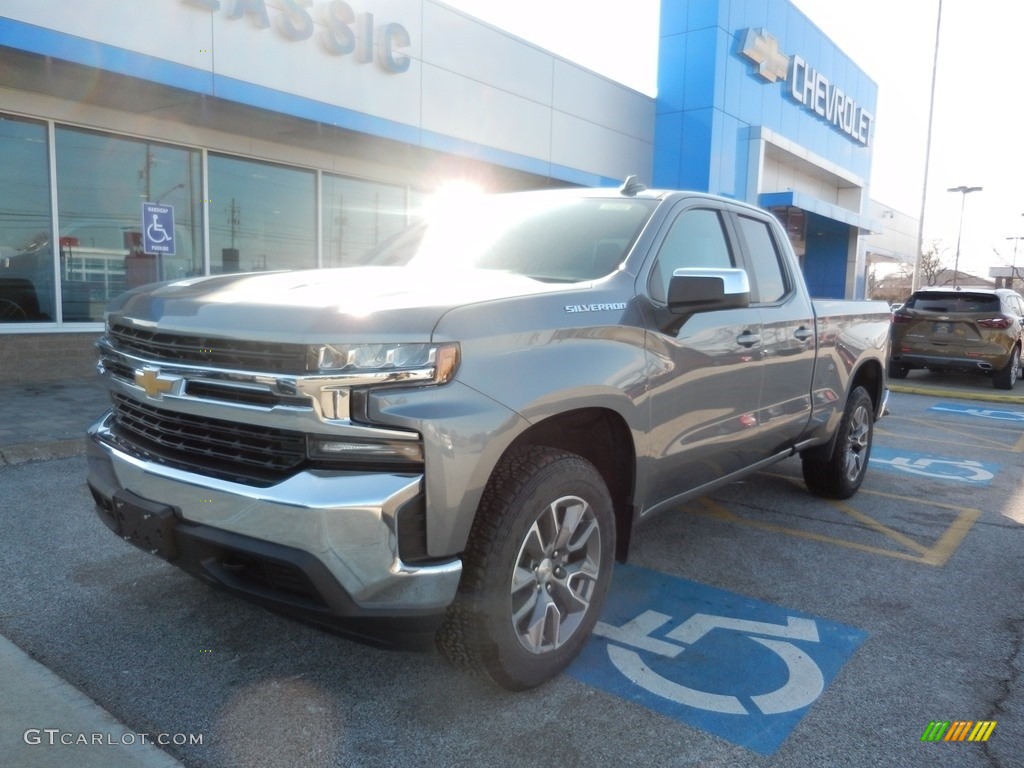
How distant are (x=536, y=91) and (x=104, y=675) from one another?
44.3ft

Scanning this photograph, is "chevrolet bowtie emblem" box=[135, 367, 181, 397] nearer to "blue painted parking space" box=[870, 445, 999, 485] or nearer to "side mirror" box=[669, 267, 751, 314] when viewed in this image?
"side mirror" box=[669, 267, 751, 314]

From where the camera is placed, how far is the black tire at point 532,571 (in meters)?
2.52

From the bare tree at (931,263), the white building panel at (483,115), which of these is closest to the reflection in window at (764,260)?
the white building panel at (483,115)

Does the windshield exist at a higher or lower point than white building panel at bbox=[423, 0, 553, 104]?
lower

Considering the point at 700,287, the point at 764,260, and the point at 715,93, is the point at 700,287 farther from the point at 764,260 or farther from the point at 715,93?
the point at 715,93

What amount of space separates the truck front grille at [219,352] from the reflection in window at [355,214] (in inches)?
382

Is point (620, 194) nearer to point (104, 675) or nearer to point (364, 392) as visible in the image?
point (364, 392)

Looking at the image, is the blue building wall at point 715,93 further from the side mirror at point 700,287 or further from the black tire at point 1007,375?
the side mirror at point 700,287

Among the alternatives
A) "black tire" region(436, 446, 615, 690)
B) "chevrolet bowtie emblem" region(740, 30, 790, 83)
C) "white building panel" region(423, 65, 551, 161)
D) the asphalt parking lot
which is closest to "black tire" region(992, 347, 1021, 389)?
"white building panel" region(423, 65, 551, 161)

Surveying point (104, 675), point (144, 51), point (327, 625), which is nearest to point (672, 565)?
point (327, 625)

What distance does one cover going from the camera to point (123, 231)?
33.8 ft

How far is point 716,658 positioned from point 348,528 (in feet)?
5.68

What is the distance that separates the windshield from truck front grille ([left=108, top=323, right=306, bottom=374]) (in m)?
1.20

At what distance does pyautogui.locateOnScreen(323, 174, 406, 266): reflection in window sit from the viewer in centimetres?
1258
